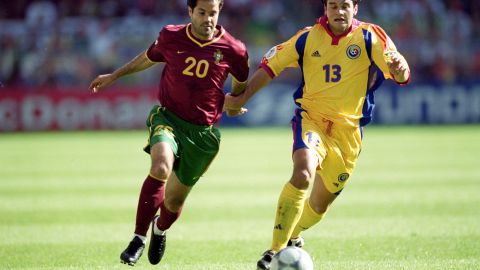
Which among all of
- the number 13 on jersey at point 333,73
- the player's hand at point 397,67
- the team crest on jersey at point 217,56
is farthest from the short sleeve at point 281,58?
the player's hand at point 397,67

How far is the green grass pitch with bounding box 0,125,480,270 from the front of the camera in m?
8.71

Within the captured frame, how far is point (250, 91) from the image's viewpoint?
8359 mm

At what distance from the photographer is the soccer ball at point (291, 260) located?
23.0 ft

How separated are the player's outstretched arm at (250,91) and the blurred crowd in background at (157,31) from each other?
1898 cm

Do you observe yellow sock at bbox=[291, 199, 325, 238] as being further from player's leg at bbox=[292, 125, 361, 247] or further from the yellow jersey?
the yellow jersey

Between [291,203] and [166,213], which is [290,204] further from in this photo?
[166,213]

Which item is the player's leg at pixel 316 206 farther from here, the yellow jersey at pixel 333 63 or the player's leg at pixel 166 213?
the player's leg at pixel 166 213

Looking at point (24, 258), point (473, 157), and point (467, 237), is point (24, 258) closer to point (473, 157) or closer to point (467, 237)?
point (467, 237)

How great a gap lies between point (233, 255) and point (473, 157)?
35.5ft

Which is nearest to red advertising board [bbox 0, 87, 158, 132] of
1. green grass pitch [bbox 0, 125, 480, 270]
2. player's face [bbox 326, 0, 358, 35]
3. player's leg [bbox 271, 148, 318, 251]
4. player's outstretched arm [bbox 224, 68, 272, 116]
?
green grass pitch [bbox 0, 125, 480, 270]

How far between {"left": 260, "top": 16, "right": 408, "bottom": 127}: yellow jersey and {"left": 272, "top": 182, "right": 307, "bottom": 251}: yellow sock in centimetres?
104

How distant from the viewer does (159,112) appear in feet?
26.7

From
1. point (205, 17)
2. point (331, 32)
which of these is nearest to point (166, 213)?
point (205, 17)

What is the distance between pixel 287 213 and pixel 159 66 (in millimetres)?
20419
